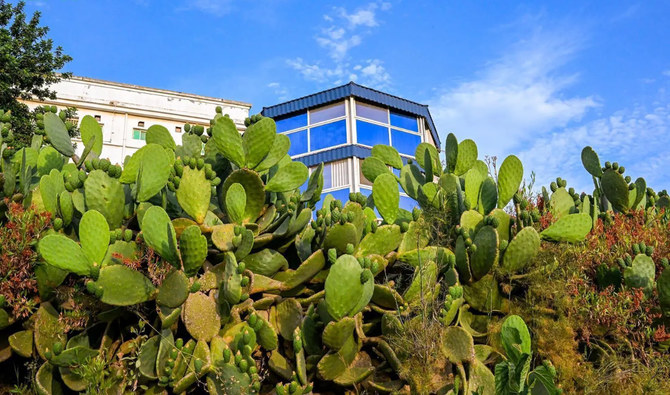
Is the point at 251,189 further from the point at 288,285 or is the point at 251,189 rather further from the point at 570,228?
the point at 570,228

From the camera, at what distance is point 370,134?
17.6 meters

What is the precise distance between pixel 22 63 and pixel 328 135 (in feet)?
28.6

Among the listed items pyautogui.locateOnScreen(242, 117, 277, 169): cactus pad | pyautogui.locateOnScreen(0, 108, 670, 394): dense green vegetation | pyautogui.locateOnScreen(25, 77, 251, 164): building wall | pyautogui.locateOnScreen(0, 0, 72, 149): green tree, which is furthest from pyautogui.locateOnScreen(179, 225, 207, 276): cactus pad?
pyautogui.locateOnScreen(25, 77, 251, 164): building wall

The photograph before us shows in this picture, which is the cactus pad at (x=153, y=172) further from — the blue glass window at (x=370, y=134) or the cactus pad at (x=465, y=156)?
the blue glass window at (x=370, y=134)

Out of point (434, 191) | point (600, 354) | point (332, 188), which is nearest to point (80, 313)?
point (434, 191)

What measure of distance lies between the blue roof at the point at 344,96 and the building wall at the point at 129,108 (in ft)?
15.9

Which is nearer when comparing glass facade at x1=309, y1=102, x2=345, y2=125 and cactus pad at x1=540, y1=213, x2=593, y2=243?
cactus pad at x1=540, y1=213, x2=593, y2=243

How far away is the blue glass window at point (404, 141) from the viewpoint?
18031 millimetres

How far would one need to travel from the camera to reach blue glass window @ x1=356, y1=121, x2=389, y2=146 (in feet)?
57.2

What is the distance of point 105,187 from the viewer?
12.7 ft

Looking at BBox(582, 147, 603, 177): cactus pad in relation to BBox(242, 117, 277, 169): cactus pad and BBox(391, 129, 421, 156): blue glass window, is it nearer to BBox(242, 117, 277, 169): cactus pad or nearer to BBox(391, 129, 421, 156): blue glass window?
BBox(242, 117, 277, 169): cactus pad

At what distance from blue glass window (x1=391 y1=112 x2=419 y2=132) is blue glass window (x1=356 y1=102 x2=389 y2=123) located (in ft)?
→ 0.97

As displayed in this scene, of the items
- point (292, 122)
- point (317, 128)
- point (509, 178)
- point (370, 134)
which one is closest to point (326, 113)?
point (317, 128)

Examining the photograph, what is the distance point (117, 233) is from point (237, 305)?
0.96 meters
